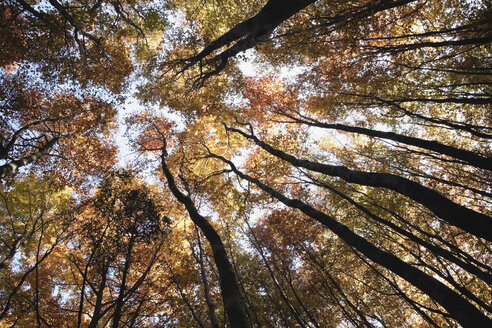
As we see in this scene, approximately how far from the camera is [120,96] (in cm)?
1173

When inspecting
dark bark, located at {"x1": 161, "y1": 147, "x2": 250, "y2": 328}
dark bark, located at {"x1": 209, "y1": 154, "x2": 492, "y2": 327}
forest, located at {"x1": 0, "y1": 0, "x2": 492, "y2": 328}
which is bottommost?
dark bark, located at {"x1": 209, "y1": 154, "x2": 492, "y2": 327}

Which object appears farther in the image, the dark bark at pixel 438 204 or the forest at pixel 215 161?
the forest at pixel 215 161

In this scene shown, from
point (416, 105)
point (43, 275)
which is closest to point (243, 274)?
point (43, 275)

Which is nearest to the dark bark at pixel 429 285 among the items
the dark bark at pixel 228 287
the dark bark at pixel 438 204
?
the dark bark at pixel 438 204

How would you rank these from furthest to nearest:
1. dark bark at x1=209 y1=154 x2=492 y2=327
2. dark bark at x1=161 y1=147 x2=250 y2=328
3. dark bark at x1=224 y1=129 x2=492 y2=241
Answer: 1. dark bark at x1=161 y1=147 x2=250 y2=328
2. dark bark at x1=224 y1=129 x2=492 y2=241
3. dark bark at x1=209 y1=154 x2=492 y2=327

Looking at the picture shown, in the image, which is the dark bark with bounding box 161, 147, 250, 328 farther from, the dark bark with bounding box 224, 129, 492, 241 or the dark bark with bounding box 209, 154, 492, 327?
the dark bark with bounding box 224, 129, 492, 241

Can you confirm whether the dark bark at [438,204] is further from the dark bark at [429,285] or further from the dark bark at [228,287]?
the dark bark at [228,287]

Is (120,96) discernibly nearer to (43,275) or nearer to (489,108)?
(43,275)

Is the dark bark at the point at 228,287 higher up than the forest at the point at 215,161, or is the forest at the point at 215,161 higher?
the forest at the point at 215,161

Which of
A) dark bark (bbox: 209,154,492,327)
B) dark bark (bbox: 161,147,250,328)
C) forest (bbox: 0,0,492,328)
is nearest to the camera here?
dark bark (bbox: 209,154,492,327)

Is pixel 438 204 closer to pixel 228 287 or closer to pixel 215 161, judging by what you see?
pixel 228 287

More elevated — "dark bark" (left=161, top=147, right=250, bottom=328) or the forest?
the forest

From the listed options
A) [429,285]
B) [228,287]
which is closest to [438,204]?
[429,285]

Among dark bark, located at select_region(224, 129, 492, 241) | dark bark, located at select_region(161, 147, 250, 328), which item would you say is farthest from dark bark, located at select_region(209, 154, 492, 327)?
dark bark, located at select_region(161, 147, 250, 328)
